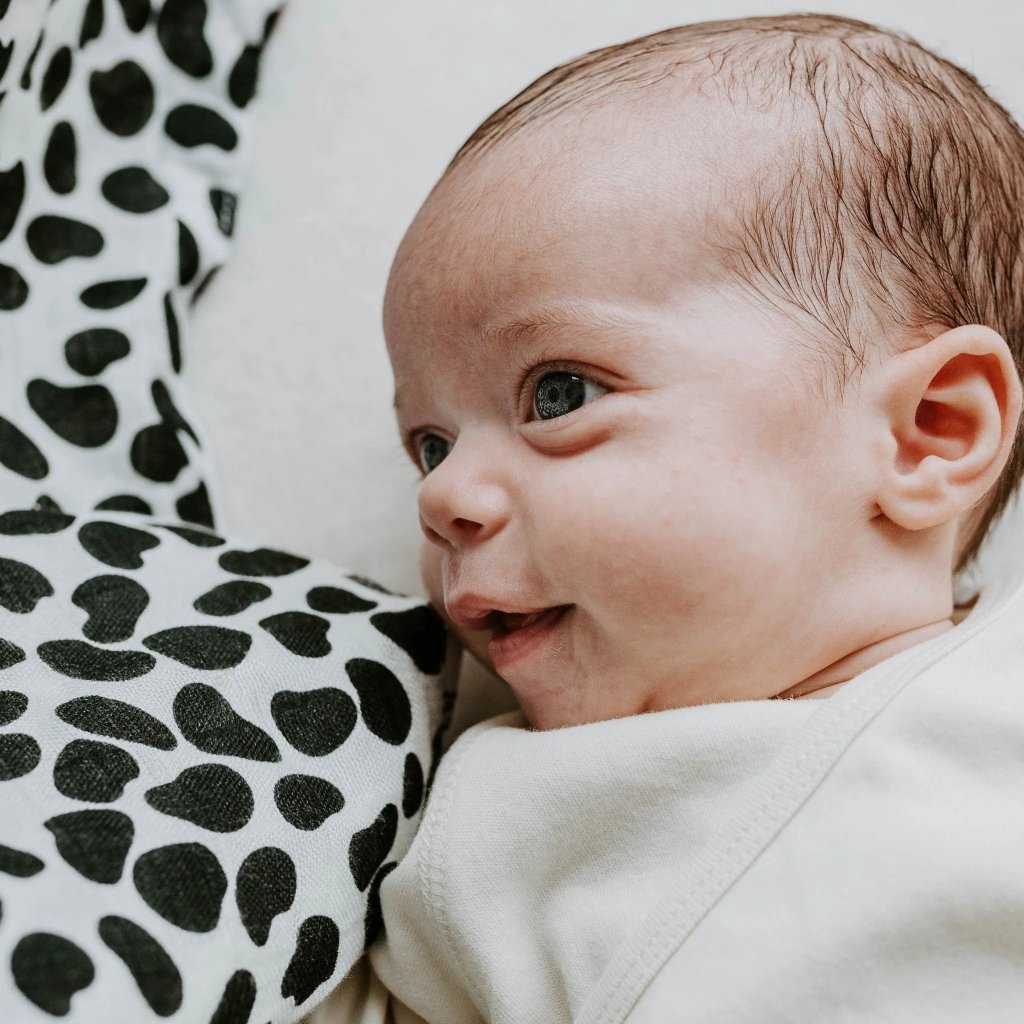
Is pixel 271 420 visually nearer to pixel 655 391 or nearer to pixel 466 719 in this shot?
pixel 466 719

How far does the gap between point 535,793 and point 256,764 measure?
0.73ft

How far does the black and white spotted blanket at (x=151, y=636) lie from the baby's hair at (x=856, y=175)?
1.50ft

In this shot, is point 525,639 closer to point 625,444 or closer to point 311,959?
point 625,444

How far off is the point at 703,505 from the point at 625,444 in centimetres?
8

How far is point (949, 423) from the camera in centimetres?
94

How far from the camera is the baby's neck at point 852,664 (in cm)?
96

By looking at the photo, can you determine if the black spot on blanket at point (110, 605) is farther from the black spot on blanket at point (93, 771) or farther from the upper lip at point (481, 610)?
the upper lip at point (481, 610)

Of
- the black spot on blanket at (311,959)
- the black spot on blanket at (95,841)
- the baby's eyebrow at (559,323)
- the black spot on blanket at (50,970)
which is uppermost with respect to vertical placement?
the baby's eyebrow at (559,323)

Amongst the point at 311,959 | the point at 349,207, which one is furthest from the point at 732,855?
the point at 349,207

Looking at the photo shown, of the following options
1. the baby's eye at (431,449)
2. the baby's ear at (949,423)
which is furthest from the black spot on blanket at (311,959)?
the baby's ear at (949,423)

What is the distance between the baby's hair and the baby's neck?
224mm

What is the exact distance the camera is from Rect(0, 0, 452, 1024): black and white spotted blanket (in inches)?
30.8

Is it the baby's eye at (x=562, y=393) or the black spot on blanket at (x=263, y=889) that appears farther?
the baby's eye at (x=562, y=393)

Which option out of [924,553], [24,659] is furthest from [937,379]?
[24,659]
